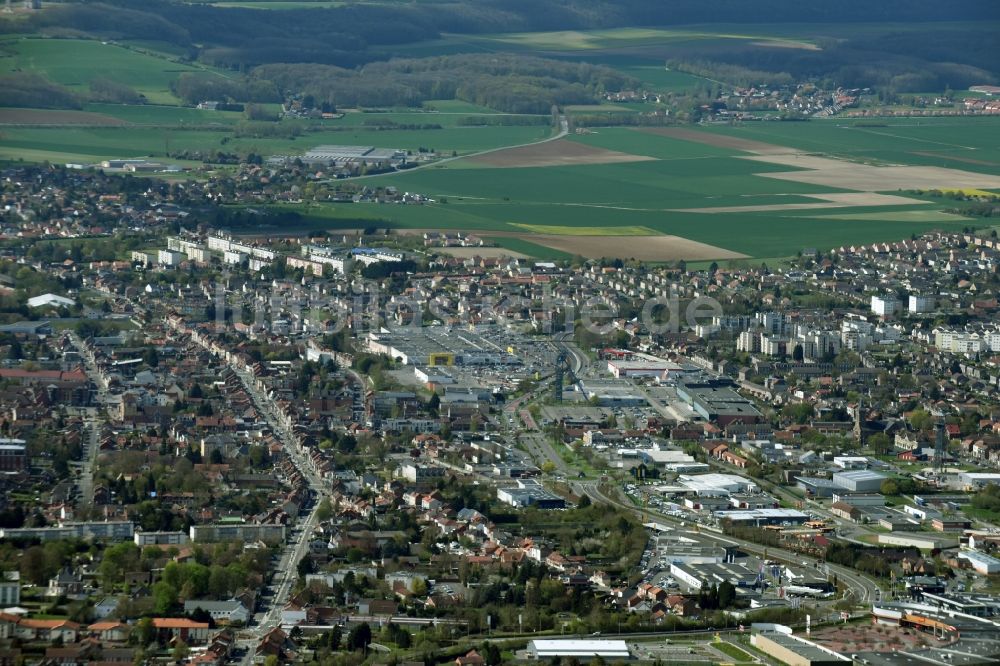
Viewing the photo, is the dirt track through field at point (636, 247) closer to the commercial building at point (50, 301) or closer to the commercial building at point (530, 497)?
the commercial building at point (50, 301)

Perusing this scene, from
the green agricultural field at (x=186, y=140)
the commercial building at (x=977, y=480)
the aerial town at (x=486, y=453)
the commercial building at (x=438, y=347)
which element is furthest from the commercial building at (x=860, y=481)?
the green agricultural field at (x=186, y=140)

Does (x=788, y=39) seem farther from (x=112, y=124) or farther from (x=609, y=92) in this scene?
(x=112, y=124)

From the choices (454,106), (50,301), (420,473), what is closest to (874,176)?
(454,106)

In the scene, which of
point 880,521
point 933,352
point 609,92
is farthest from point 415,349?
point 609,92

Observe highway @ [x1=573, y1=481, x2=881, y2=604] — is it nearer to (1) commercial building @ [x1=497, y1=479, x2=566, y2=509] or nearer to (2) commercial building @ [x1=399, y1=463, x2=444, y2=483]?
(1) commercial building @ [x1=497, y1=479, x2=566, y2=509]

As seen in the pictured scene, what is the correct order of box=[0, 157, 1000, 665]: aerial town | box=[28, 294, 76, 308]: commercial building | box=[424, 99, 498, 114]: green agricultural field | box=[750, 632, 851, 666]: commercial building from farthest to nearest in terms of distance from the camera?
box=[424, 99, 498, 114]: green agricultural field
box=[28, 294, 76, 308]: commercial building
box=[0, 157, 1000, 665]: aerial town
box=[750, 632, 851, 666]: commercial building

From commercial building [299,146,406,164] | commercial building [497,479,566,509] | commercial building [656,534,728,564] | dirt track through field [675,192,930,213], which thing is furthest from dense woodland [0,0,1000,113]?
commercial building [656,534,728,564]
